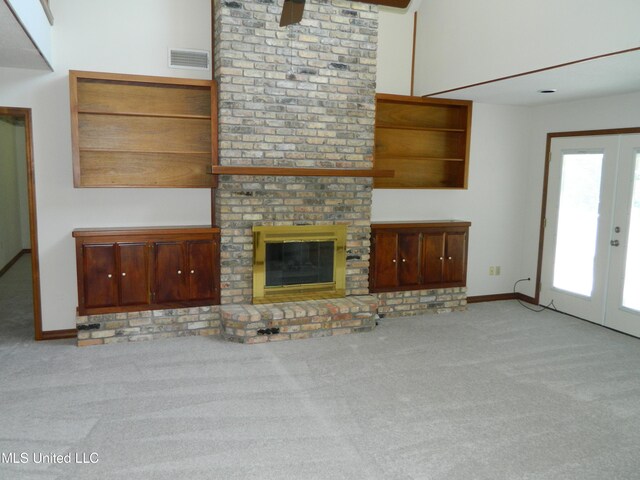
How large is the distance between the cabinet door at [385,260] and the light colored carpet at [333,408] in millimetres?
709

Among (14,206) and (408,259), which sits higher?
(14,206)

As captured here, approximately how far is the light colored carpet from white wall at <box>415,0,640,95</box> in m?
2.46

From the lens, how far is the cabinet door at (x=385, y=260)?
540 cm

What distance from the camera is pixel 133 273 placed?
4.55 metres

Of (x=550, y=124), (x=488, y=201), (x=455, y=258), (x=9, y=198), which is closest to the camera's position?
(x=455, y=258)

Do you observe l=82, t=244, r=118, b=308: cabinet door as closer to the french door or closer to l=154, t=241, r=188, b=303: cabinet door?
l=154, t=241, r=188, b=303: cabinet door

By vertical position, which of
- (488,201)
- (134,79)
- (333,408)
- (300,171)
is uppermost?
(134,79)

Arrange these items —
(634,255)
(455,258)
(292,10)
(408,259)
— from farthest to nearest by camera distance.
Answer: (455,258)
(408,259)
(634,255)
(292,10)

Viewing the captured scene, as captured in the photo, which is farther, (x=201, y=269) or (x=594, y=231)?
(x=594, y=231)

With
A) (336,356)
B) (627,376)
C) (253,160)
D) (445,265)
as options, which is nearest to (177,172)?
(253,160)

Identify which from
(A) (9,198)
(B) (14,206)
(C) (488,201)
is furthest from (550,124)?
(B) (14,206)

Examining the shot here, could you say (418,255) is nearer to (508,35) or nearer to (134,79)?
(508,35)

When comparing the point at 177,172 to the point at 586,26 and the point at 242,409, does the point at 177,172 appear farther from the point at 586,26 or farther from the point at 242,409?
the point at 586,26

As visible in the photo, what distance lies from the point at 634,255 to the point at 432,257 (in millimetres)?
1964
